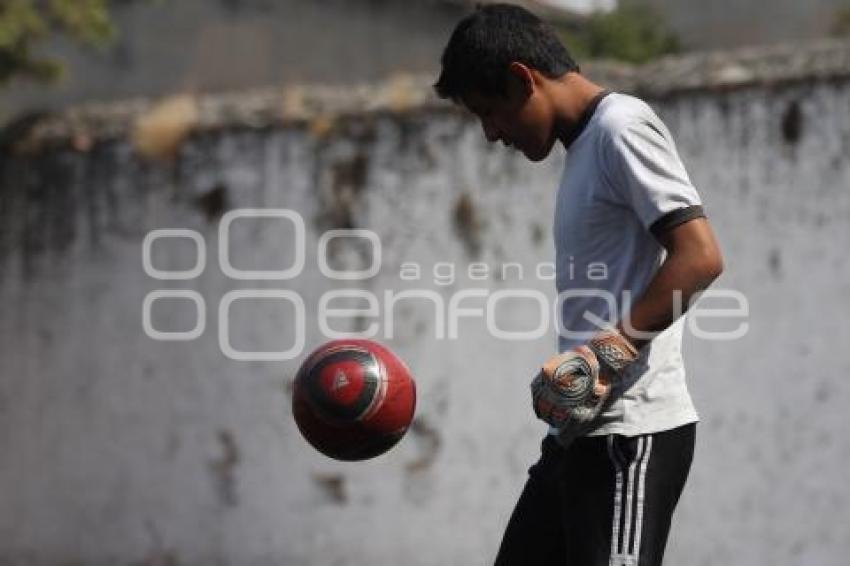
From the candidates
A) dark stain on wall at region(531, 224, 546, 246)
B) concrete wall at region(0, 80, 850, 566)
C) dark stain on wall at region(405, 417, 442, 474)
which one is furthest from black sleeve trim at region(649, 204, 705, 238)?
dark stain on wall at region(405, 417, 442, 474)

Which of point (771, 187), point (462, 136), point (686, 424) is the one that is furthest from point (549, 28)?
point (462, 136)

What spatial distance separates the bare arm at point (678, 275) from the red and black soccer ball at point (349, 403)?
113 cm

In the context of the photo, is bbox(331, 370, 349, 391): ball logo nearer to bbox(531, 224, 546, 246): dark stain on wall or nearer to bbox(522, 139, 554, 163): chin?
bbox(522, 139, 554, 163): chin

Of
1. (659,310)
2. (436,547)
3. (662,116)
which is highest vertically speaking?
(662,116)

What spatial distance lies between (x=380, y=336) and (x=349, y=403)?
5176 millimetres

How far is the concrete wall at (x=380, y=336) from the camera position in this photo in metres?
8.59

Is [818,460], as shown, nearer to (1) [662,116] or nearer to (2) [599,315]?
(1) [662,116]

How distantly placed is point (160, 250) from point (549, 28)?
677 centimetres

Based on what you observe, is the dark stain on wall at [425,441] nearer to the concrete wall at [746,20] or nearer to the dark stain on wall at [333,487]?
the dark stain on wall at [333,487]

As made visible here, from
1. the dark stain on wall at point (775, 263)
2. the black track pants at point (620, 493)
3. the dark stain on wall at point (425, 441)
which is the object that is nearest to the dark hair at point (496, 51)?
the black track pants at point (620, 493)

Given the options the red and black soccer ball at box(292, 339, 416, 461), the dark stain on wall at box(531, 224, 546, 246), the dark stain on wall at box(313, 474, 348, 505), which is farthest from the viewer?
the dark stain on wall at box(313, 474, 348, 505)

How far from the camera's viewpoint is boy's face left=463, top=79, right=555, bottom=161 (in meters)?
3.90

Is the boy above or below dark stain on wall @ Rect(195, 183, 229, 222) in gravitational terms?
below

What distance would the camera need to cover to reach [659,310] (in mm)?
3611
